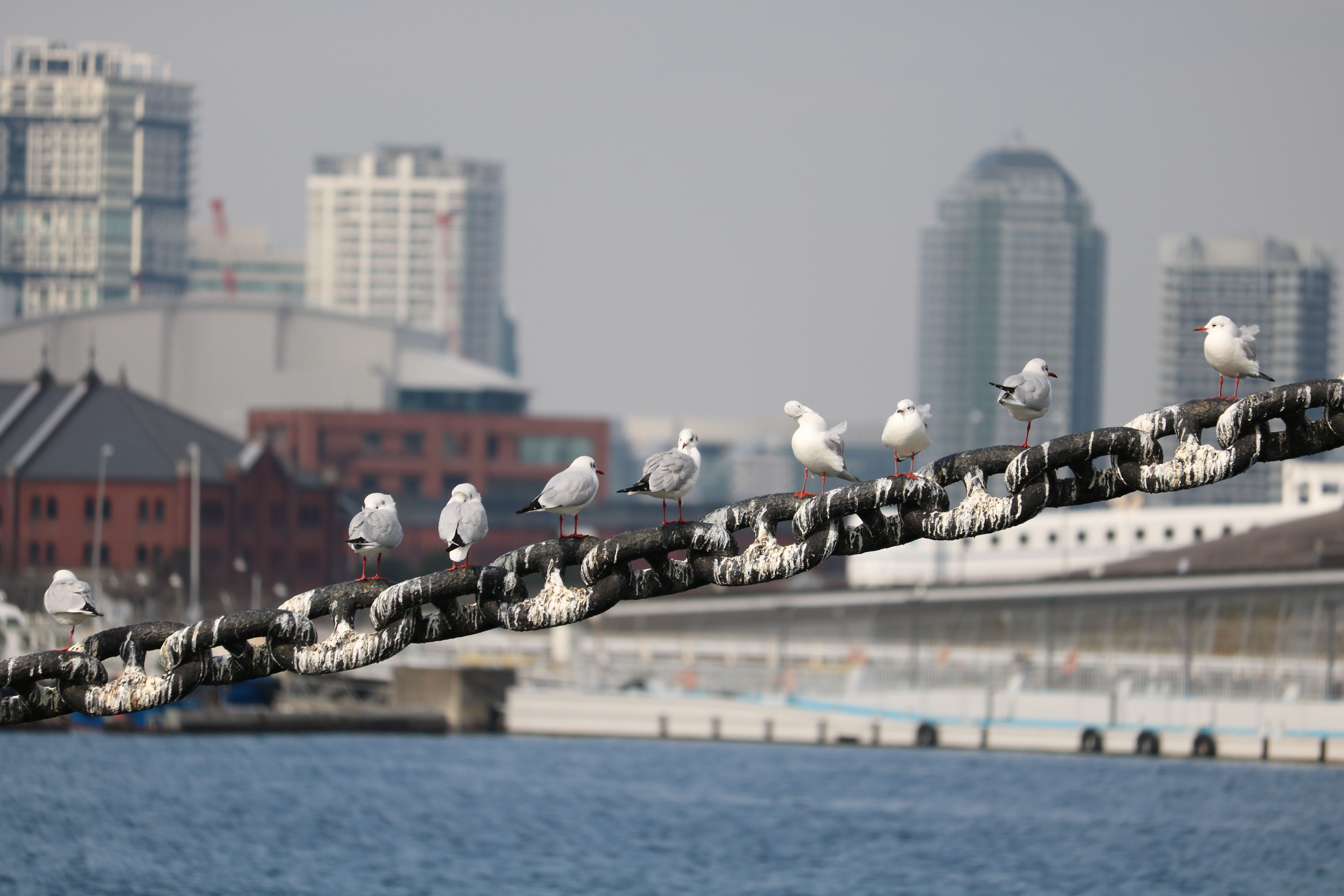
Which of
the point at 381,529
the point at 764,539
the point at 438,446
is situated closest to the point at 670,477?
the point at 764,539

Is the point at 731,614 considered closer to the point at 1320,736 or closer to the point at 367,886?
the point at 1320,736

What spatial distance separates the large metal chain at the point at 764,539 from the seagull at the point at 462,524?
164mm

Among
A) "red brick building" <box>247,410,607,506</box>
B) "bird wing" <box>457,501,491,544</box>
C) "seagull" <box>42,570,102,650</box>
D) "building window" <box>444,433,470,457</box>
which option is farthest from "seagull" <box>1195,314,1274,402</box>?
"building window" <box>444,433,470,457</box>

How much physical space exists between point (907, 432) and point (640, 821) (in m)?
42.5

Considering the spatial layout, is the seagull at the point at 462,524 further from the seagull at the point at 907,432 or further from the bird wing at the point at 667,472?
the seagull at the point at 907,432

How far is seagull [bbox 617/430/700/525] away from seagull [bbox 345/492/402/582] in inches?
57.8

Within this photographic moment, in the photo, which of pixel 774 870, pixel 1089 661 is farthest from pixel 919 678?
pixel 774 870

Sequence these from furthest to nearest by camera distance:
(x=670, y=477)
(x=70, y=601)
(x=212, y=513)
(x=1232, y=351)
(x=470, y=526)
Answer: (x=212, y=513) < (x=70, y=601) < (x=1232, y=351) < (x=670, y=477) < (x=470, y=526)

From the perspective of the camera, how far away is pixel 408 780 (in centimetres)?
6275

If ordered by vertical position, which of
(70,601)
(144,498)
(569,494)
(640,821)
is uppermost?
(569,494)

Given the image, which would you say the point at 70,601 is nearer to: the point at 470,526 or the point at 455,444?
the point at 470,526

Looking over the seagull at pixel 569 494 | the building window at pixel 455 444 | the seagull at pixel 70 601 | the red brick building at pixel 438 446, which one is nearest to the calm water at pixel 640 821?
the seagull at pixel 70 601

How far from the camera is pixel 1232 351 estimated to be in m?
12.8

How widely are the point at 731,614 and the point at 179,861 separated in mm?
52462
